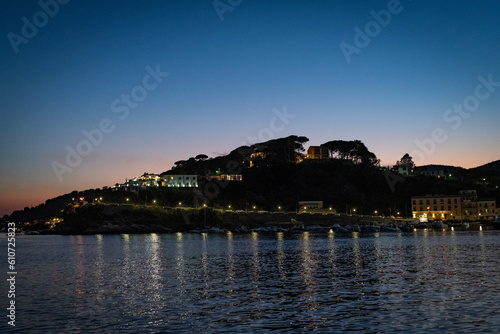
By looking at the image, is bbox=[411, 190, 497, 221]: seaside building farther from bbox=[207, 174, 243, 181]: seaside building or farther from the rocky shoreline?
bbox=[207, 174, 243, 181]: seaside building

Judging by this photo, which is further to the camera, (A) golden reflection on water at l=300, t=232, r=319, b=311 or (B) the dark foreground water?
(A) golden reflection on water at l=300, t=232, r=319, b=311

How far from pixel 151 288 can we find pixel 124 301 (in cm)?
454

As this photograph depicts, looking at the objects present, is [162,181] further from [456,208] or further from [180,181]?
[456,208]

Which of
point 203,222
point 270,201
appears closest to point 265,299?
point 203,222

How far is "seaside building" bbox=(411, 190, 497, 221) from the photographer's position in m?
172

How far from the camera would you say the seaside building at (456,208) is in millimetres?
172125

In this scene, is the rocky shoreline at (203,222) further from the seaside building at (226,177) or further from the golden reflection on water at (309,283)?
the golden reflection on water at (309,283)

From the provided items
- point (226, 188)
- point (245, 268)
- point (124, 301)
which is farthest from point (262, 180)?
point (124, 301)

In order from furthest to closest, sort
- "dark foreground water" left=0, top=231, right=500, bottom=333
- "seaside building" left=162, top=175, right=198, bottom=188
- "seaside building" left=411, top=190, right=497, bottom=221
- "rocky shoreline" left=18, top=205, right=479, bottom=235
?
"seaside building" left=162, top=175, right=198, bottom=188
"seaside building" left=411, top=190, right=497, bottom=221
"rocky shoreline" left=18, top=205, right=479, bottom=235
"dark foreground water" left=0, top=231, right=500, bottom=333

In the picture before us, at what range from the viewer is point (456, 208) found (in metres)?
173

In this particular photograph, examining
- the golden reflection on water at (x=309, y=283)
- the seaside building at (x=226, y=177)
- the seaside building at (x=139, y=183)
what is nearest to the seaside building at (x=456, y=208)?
the seaside building at (x=226, y=177)

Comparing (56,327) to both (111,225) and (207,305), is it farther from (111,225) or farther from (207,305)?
(111,225)

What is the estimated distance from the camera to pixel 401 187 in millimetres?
198000

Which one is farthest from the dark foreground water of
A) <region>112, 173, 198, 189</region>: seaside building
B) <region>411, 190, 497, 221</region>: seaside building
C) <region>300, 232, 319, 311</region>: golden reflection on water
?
<region>411, 190, 497, 221</region>: seaside building
